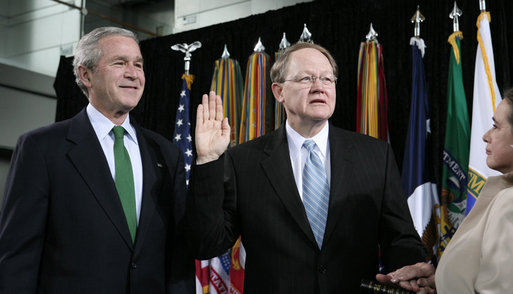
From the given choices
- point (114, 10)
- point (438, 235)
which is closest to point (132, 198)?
point (438, 235)

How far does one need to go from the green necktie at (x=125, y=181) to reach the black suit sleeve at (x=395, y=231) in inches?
35.7

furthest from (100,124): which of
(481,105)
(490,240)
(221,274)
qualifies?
(221,274)

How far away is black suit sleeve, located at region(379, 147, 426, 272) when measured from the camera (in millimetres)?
1889

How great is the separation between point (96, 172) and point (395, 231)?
1.08 m

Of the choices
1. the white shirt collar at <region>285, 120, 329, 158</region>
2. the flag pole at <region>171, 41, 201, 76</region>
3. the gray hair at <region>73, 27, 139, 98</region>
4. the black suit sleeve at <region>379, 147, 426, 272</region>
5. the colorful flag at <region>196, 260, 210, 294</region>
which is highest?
the flag pole at <region>171, 41, 201, 76</region>

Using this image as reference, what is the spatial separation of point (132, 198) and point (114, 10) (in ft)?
30.4

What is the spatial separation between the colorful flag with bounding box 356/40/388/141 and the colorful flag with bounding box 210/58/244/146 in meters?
1.19

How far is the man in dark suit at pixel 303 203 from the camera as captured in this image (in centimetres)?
187

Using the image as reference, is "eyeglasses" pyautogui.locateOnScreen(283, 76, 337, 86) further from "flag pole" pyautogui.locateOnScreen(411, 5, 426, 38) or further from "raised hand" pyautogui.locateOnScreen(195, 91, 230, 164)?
"flag pole" pyautogui.locateOnScreen(411, 5, 426, 38)

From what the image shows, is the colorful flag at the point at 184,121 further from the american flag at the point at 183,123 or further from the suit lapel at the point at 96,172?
the suit lapel at the point at 96,172

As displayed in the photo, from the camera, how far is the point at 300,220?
75.8 inches

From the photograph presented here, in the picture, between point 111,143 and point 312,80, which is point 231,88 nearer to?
point 312,80

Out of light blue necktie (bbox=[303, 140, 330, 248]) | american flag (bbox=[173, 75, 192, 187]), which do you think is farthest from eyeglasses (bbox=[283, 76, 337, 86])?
american flag (bbox=[173, 75, 192, 187])

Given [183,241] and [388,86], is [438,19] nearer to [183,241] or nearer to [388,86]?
[388,86]
